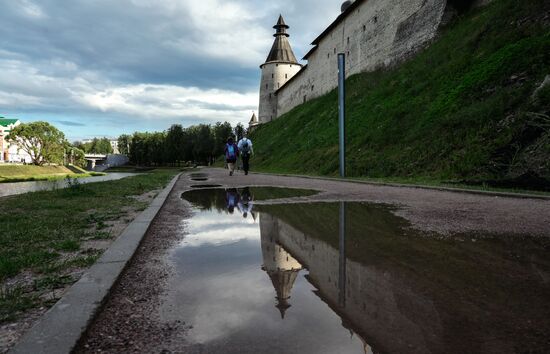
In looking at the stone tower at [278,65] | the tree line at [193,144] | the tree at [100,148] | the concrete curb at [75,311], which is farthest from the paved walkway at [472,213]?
the tree at [100,148]

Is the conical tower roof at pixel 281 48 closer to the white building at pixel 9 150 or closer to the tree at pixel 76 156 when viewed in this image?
the tree at pixel 76 156

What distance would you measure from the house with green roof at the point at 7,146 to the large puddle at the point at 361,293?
9741 centimetres

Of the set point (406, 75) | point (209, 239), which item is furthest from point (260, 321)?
point (406, 75)

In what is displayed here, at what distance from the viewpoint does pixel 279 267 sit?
3.07 metres

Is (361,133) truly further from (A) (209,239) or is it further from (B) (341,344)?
(B) (341,344)

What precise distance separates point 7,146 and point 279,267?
338 feet

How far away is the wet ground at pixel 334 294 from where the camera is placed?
1.81 meters

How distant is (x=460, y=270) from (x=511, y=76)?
13594 millimetres

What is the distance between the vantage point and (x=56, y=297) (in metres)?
2.41

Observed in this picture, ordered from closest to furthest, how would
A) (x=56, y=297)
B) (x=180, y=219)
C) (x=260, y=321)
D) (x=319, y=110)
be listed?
(x=260, y=321) < (x=56, y=297) < (x=180, y=219) < (x=319, y=110)

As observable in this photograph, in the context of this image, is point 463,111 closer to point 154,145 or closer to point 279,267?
point 279,267

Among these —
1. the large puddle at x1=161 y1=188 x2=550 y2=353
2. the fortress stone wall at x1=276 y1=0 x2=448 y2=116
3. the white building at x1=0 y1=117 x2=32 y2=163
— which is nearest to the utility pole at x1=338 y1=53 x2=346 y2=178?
the large puddle at x1=161 y1=188 x2=550 y2=353


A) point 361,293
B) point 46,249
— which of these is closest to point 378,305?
point 361,293

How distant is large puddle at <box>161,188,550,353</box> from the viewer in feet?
5.96
